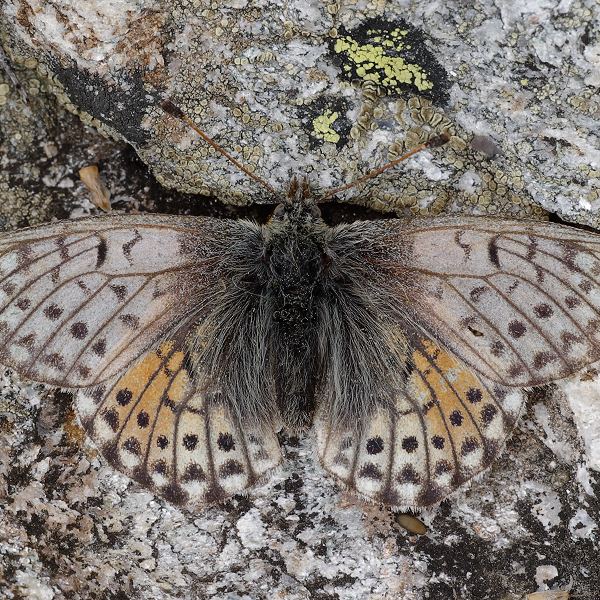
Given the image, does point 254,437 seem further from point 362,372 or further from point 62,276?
point 62,276

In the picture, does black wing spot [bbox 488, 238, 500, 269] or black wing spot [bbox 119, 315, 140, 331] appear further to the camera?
black wing spot [bbox 119, 315, 140, 331]

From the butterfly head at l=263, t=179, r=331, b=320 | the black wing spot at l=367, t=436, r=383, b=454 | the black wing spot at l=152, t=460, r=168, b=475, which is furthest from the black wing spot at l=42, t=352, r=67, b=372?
the black wing spot at l=367, t=436, r=383, b=454

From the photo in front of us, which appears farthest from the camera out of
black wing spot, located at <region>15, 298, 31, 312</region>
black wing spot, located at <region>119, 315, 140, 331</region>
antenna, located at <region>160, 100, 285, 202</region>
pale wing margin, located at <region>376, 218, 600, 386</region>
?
antenna, located at <region>160, 100, 285, 202</region>

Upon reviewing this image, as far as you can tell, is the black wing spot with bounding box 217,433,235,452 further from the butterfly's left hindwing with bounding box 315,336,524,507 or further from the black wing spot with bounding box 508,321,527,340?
the black wing spot with bounding box 508,321,527,340

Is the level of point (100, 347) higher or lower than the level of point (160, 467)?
higher

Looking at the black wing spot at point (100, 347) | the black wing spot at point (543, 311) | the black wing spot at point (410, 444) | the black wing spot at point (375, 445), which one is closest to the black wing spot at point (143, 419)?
the black wing spot at point (100, 347)

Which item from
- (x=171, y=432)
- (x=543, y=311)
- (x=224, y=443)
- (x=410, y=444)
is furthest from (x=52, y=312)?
(x=543, y=311)

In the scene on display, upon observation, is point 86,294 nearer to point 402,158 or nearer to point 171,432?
point 171,432

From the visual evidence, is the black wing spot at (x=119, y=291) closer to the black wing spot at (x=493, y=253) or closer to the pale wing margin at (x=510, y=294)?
the pale wing margin at (x=510, y=294)
